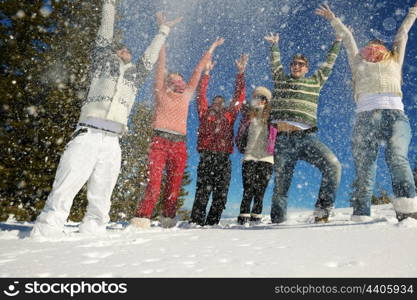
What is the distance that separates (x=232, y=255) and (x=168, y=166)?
2.77 meters

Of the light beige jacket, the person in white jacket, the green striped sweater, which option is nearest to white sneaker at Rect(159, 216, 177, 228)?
the person in white jacket

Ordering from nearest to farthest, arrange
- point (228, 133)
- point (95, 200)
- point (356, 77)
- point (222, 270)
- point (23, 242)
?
point (222, 270) < point (23, 242) < point (95, 200) < point (356, 77) < point (228, 133)

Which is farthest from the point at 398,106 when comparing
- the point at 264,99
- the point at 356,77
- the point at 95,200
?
Result: the point at 95,200

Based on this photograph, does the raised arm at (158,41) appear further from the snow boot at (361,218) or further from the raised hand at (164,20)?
the snow boot at (361,218)

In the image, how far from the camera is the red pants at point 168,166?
5000 millimetres

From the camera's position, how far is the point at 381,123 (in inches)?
171

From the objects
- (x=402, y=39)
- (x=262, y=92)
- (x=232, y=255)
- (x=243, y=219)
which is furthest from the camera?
(x=262, y=92)

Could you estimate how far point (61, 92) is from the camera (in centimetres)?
1138

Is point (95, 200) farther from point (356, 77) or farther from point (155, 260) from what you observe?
point (356, 77)

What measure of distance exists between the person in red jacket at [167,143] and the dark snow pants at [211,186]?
1.29 ft

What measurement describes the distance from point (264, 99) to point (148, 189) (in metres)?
2.58

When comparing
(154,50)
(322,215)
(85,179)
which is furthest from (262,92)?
(85,179)

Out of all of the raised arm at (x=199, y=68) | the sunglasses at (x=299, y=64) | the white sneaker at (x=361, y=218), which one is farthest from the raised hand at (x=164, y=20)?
the white sneaker at (x=361, y=218)

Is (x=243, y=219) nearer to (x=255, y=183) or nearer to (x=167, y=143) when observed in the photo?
(x=255, y=183)
